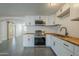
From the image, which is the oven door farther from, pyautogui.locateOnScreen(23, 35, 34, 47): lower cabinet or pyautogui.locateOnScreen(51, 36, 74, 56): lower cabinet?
pyautogui.locateOnScreen(51, 36, 74, 56): lower cabinet

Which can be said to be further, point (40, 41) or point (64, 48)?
point (40, 41)

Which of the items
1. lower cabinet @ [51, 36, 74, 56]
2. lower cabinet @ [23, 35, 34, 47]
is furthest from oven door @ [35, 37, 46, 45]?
lower cabinet @ [51, 36, 74, 56]

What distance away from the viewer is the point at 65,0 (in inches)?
28.7

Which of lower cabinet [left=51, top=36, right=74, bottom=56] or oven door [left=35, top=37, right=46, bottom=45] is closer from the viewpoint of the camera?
lower cabinet [left=51, top=36, right=74, bottom=56]

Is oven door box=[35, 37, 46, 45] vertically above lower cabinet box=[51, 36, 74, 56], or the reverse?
lower cabinet box=[51, 36, 74, 56]

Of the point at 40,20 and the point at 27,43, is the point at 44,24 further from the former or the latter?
the point at 27,43

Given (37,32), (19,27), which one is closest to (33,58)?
(37,32)

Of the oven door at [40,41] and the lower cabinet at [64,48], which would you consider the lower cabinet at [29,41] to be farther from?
the lower cabinet at [64,48]

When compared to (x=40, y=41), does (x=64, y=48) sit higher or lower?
higher

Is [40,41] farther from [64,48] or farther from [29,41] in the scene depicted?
[64,48]

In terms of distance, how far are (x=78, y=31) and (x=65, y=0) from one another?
2.16 metres

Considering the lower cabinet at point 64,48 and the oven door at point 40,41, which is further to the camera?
the oven door at point 40,41

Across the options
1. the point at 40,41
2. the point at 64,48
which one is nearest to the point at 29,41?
the point at 40,41

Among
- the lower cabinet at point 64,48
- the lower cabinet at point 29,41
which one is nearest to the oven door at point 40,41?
the lower cabinet at point 29,41
